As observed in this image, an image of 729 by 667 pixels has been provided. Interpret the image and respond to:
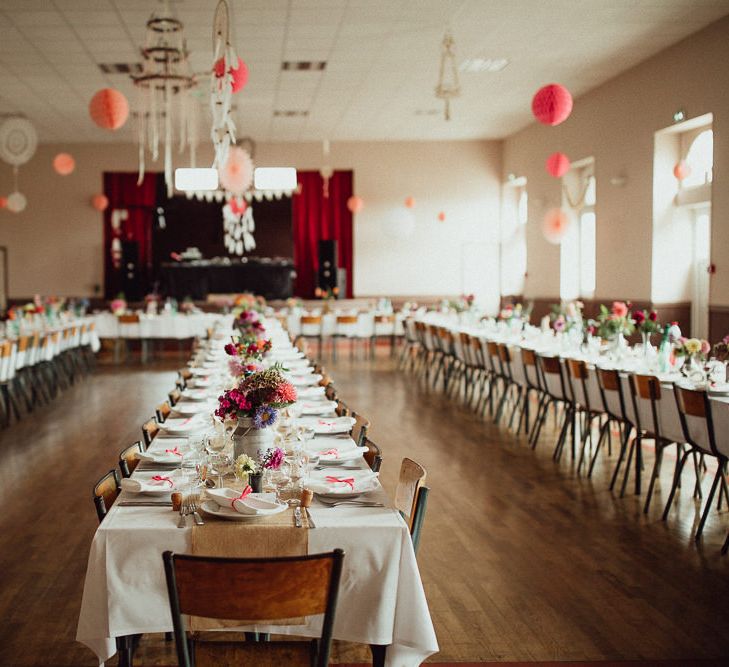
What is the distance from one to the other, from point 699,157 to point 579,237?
14.2 feet

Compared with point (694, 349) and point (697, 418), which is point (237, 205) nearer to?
point (694, 349)

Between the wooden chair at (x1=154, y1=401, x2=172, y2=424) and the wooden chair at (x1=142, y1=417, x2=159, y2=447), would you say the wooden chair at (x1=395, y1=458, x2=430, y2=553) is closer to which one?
the wooden chair at (x1=142, y1=417, x2=159, y2=447)

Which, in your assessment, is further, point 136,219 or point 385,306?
point 136,219

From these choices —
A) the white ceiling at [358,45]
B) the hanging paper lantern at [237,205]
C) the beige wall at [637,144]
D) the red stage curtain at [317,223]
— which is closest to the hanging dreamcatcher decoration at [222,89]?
the white ceiling at [358,45]

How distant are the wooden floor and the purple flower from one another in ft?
3.21

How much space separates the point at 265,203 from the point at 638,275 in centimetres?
1010

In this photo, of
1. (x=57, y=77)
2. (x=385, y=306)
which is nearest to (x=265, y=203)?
(x=385, y=306)

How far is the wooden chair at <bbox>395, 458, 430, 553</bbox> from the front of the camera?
2.94m

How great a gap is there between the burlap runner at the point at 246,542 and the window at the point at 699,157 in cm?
990

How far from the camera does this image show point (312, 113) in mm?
15688

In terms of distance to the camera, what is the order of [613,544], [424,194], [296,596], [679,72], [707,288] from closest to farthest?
[296,596] → [613,544] → [679,72] → [707,288] → [424,194]

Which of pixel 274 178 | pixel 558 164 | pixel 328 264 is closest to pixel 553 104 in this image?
pixel 274 178

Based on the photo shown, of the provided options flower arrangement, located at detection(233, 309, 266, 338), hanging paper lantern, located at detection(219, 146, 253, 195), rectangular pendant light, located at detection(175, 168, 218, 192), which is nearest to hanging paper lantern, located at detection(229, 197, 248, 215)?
hanging paper lantern, located at detection(219, 146, 253, 195)

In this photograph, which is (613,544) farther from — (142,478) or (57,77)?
(57,77)
